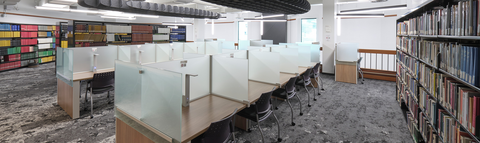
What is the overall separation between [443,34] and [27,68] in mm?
Answer: 12189

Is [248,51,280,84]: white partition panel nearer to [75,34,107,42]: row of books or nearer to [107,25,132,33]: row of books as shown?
[75,34,107,42]: row of books

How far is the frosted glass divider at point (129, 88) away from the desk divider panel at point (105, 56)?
2558 millimetres

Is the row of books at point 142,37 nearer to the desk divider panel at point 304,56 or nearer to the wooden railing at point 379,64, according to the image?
the desk divider panel at point 304,56

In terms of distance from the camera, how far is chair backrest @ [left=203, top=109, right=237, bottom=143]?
6.28ft

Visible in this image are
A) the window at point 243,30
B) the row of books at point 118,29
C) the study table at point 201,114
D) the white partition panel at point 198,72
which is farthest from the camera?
the window at point 243,30

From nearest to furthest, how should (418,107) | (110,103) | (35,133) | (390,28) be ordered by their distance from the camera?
(418,107), (35,133), (110,103), (390,28)

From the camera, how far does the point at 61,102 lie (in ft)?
13.7

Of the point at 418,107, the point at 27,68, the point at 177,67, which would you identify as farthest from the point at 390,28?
the point at 27,68

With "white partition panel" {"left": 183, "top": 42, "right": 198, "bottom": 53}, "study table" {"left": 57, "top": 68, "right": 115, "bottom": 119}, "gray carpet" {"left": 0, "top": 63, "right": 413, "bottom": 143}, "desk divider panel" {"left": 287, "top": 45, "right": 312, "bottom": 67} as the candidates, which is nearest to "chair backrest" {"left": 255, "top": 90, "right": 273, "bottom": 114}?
"gray carpet" {"left": 0, "top": 63, "right": 413, "bottom": 143}

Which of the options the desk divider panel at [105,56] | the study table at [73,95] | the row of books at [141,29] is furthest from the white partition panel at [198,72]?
the row of books at [141,29]

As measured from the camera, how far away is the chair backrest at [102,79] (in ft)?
12.5

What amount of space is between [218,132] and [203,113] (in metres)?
0.37

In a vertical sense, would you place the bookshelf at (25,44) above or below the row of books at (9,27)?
below

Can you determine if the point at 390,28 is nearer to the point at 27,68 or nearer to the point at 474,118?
the point at 474,118
